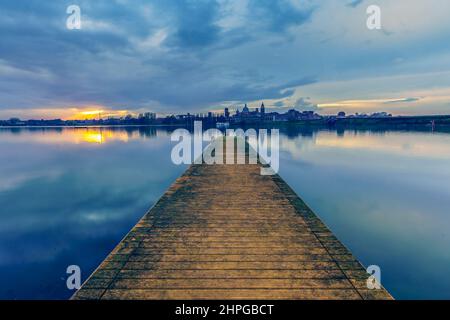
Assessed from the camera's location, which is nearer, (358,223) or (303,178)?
(358,223)

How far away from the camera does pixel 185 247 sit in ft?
15.9

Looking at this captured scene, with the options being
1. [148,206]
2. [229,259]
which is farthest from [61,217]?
[229,259]

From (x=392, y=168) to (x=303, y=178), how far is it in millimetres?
8764

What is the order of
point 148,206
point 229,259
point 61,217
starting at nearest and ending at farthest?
point 229,259 < point 61,217 < point 148,206

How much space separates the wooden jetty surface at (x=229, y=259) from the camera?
11.8 feet

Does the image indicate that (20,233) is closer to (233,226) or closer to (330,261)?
(233,226)

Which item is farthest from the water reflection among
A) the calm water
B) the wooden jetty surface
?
the wooden jetty surface

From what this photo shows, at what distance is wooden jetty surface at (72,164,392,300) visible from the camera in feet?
11.8

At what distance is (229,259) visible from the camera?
440 cm

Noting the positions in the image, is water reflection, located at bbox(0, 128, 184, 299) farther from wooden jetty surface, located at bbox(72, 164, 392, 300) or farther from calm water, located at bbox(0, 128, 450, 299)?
wooden jetty surface, located at bbox(72, 164, 392, 300)

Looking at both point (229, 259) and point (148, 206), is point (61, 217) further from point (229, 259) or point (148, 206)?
point (229, 259)
